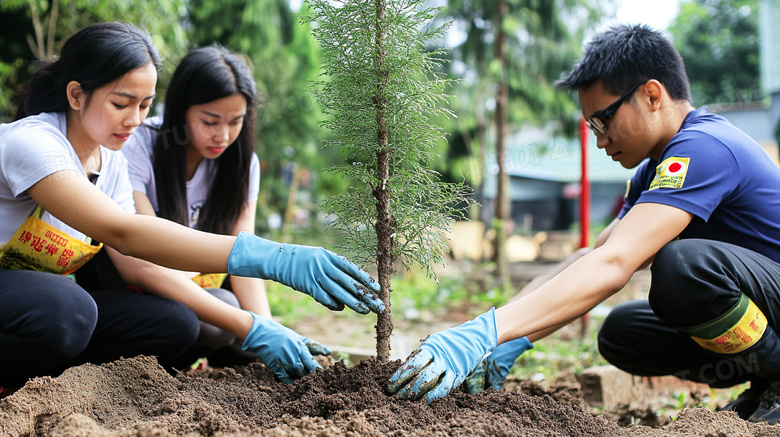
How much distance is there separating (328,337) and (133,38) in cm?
307

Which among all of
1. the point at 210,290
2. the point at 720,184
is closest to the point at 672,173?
the point at 720,184

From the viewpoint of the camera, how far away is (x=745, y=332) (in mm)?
1805

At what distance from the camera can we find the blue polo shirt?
1.76 m

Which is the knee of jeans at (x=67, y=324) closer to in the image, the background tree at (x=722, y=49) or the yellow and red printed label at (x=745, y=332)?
the yellow and red printed label at (x=745, y=332)

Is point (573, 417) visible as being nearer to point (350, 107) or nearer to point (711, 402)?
point (350, 107)

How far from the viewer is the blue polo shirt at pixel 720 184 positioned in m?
1.76

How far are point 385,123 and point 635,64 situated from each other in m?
1.01

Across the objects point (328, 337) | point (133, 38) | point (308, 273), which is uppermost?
point (133, 38)

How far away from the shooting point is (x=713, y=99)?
21.5 meters

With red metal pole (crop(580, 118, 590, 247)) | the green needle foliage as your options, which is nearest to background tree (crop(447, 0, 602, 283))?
red metal pole (crop(580, 118, 590, 247))

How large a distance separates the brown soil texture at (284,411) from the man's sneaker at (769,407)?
11.4 inches

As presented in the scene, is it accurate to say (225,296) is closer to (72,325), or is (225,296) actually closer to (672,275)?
(72,325)

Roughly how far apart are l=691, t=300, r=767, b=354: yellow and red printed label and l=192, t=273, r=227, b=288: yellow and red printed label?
2.10m

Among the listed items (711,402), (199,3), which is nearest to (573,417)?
(711,402)
